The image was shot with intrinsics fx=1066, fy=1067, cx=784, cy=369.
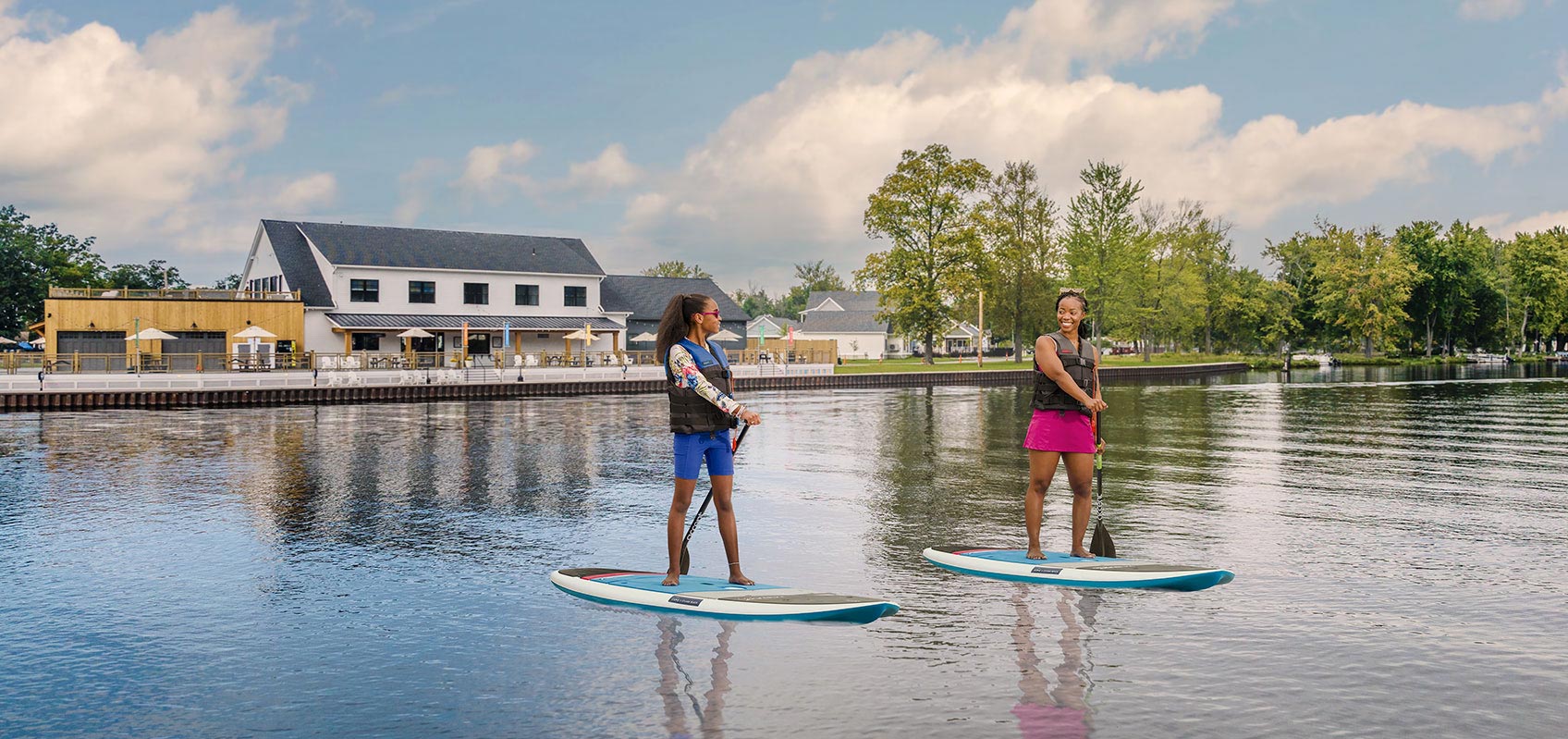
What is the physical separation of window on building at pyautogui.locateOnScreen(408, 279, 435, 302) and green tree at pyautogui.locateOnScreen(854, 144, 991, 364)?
1080 inches

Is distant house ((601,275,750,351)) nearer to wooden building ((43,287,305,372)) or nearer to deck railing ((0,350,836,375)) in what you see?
deck railing ((0,350,836,375))

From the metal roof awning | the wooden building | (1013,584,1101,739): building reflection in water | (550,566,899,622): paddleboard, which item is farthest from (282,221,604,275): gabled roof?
(1013,584,1101,739): building reflection in water

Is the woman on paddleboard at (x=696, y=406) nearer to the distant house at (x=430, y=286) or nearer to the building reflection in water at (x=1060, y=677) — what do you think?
the building reflection in water at (x=1060, y=677)

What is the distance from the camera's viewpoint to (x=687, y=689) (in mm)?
5605

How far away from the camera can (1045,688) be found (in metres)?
5.55

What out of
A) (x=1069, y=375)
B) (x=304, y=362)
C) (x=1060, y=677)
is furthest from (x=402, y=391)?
(x=1060, y=677)

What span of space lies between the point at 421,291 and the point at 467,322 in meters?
3.15

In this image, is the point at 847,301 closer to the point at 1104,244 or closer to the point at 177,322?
the point at 1104,244

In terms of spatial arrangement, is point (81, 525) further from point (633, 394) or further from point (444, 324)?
point (444, 324)

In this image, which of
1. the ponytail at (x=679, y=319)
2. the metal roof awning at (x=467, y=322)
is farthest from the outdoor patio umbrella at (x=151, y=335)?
the ponytail at (x=679, y=319)

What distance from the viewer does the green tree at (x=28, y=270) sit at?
78.2 m

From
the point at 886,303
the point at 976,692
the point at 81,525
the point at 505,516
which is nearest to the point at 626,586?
the point at 976,692

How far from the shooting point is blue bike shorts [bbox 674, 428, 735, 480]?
720cm

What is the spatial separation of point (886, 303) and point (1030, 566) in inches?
2543
